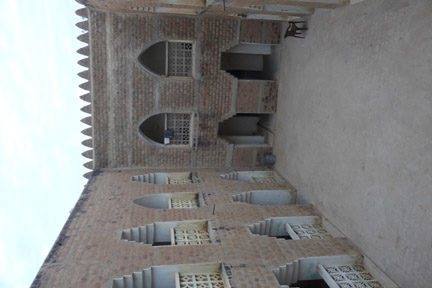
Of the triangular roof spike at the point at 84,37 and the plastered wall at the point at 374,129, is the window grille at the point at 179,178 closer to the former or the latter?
the plastered wall at the point at 374,129

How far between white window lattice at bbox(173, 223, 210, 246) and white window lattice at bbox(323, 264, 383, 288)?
2.10 meters

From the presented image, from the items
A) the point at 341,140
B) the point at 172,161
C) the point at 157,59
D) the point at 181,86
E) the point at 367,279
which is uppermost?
the point at 157,59

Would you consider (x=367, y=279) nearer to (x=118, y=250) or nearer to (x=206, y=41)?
(x=118, y=250)

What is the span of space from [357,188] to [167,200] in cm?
394

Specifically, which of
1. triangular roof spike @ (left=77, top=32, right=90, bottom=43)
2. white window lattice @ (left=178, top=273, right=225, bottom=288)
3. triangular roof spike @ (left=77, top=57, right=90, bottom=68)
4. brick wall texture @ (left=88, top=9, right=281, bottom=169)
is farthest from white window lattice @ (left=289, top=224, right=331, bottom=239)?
triangular roof spike @ (left=77, top=32, right=90, bottom=43)

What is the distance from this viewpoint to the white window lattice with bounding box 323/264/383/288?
5180mm

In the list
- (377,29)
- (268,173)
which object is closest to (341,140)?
(377,29)

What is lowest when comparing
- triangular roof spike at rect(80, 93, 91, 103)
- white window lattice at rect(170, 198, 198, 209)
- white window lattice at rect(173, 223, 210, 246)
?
white window lattice at rect(173, 223, 210, 246)

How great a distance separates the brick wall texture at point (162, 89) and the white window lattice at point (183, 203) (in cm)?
181

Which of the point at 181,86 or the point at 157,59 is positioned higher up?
the point at 157,59

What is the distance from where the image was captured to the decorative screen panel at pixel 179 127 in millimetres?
9492

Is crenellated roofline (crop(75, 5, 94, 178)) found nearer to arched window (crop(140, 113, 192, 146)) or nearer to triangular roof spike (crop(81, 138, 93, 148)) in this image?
triangular roof spike (crop(81, 138, 93, 148))

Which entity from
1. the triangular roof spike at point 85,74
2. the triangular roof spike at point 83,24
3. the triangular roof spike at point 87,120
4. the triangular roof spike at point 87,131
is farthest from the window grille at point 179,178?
the triangular roof spike at point 83,24

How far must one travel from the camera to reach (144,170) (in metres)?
9.13
